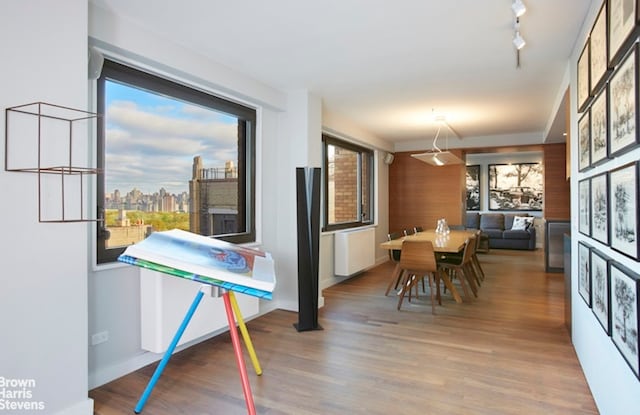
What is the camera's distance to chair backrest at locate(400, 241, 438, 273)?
461cm

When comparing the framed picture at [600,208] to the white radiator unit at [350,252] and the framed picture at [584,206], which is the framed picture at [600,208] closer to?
the framed picture at [584,206]

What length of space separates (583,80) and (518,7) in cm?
71

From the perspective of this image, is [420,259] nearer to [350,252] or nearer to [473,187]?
[350,252]

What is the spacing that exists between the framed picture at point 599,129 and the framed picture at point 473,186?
9.65 meters

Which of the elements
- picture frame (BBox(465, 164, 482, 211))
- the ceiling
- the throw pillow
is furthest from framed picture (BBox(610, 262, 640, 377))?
picture frame (BBox(465, 164, 482, 211))

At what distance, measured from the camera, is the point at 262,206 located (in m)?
4.66

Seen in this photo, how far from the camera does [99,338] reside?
2869 mm

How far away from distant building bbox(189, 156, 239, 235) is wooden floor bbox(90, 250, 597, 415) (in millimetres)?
1061

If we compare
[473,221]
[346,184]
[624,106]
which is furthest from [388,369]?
[473,221]

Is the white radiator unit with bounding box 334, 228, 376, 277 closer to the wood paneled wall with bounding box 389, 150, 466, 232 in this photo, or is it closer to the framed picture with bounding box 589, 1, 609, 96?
the wood paneled wall with bounding box 389, 150, 466, 232
